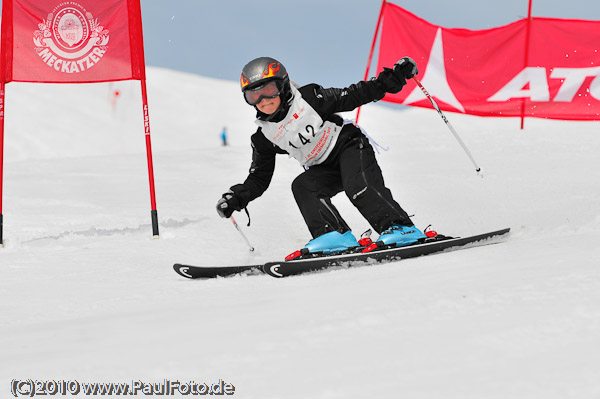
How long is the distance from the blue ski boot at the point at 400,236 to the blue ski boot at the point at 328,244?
24 cm

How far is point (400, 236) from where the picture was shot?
12.3 ft

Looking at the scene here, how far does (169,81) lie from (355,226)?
3874cm

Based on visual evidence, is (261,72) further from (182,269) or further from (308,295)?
(308,295)

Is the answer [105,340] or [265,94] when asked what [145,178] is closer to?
[265,94]

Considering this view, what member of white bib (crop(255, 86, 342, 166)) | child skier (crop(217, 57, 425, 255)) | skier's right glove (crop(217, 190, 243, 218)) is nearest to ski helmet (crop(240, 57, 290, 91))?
child skier (crop(217, 57, 425, 255))

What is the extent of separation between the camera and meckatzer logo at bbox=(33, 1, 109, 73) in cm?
554

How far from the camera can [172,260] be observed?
4602 mm

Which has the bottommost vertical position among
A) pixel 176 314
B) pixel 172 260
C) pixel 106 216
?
pixel 176 314

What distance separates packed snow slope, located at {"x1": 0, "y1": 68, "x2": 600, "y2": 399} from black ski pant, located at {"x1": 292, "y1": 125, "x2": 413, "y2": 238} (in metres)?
Answer: 0.56

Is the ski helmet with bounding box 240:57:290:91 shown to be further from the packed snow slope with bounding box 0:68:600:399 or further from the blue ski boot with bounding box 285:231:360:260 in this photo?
the packed snow slope with bounding box 0:68:600:399

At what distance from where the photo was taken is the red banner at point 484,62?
33.2 ft

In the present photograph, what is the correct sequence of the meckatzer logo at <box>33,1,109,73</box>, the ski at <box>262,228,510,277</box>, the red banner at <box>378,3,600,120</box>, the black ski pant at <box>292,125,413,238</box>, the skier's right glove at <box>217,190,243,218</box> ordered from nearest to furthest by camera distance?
the ski at <box>262,228,510,277</box> → the black ski pant at <box>292,125,413,238</box> → the skier's right glove at <box>217,190,243,218</box> → the meckatzer logo at <box>33,1,109,73</box> → the red banner at <box>378,3,600,120</box>

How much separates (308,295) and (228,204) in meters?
1.80

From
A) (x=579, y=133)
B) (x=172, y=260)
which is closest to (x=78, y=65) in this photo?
(x=172, y=260)
